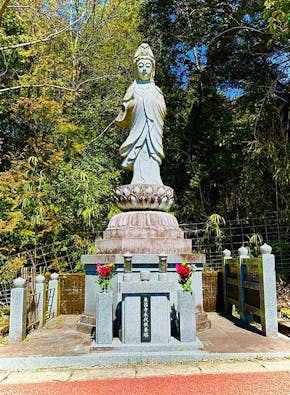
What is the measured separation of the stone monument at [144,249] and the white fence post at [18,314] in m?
0.97

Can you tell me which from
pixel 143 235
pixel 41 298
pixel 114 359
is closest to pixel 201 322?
pixel 143 235

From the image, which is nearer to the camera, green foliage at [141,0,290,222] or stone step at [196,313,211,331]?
stone step at [196,313,211,331]

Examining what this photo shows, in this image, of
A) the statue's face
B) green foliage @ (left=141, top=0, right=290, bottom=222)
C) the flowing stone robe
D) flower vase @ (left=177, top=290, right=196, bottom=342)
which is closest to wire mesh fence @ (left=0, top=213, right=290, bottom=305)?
green foliage @ (left=141, top=0, right=290, bottom=222)

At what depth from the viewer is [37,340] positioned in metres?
4.86

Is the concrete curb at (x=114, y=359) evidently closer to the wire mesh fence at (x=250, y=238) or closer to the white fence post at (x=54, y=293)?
the white fence post at (x=54, y=293)

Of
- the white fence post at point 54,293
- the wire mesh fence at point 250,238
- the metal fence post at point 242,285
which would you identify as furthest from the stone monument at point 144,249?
the wire mesh fence at point 250,238

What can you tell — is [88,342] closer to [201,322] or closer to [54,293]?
[201,322]

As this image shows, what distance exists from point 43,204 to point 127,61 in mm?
6524

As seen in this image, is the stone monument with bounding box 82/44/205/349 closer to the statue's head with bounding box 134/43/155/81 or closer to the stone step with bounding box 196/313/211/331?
the statue's head with bounding box 134/43/155/81

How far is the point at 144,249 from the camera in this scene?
541 cm

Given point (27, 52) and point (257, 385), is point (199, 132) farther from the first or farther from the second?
point (257, 385)

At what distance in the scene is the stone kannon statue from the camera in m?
6.27

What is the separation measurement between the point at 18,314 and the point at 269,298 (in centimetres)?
344

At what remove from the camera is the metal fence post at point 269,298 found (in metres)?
4.86
